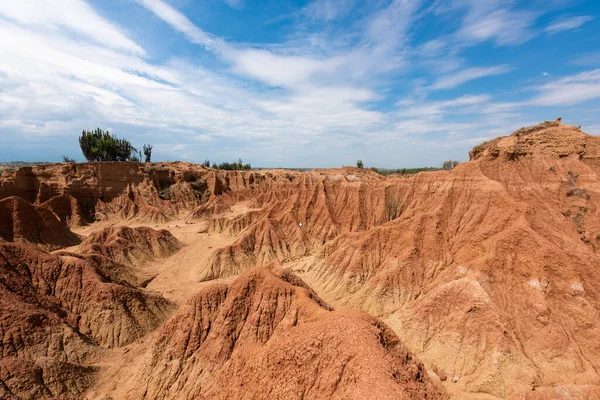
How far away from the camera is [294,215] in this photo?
4931 cm

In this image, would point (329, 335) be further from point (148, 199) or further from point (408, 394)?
point (148, 199)

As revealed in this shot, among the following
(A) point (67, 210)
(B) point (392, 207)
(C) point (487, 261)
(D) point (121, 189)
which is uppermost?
(B) point (392, 207)

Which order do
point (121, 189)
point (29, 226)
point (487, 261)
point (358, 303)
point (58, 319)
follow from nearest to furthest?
point (58, 319) < point (487, 261) < point (358, 303) < point (29, 226) < point (121, 189)

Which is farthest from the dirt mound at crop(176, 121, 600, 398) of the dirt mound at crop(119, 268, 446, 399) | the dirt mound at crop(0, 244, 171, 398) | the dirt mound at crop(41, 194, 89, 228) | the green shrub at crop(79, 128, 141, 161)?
the green shrub at crop(79, 128, 141, 161)

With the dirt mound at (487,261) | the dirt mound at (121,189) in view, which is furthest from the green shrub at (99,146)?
the dirt mound at (487,261)

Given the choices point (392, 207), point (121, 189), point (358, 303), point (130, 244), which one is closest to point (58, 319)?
point (130, 244)

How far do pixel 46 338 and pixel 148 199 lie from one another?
54871 mm

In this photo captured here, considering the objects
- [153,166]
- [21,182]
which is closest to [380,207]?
[153,166]

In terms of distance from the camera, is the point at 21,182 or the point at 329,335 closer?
the point at 329,335

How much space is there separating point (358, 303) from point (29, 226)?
161ft

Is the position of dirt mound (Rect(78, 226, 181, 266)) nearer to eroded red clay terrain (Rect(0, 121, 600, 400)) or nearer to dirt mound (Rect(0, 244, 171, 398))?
eroded red clay terrain (Rect(0, 121, 600, 400))

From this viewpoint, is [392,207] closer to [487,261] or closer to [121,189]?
[487,261]

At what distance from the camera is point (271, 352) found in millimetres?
12883

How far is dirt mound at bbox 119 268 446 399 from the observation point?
35.9ft
